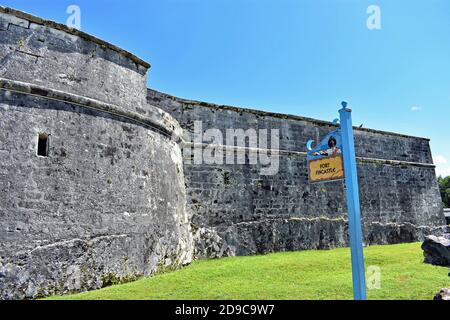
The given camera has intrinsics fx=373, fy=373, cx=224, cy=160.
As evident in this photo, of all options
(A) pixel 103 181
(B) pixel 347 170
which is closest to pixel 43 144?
(A) pixel 103 181

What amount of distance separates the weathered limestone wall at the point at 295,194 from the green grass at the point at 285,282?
1.99 m

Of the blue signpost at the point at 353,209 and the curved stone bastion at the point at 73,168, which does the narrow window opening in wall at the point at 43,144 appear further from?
the blue signpost at the point at 353,209

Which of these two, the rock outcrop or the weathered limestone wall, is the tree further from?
the rock outcrop

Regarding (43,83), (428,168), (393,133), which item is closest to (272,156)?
(393,133)

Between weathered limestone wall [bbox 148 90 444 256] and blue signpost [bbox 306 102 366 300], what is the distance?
5.40 metres

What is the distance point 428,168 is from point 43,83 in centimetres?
1376

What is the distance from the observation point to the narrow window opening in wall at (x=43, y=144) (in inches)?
228

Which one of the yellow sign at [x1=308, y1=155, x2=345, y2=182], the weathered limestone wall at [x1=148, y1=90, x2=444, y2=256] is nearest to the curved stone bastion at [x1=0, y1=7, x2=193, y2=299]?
the weathered limestone wall at [x1=148, y1=90, x2=444, y2=256]

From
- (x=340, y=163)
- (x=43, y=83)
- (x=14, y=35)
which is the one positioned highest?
(x=14, y=35)

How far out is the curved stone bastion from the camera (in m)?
5.30

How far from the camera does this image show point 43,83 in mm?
5977

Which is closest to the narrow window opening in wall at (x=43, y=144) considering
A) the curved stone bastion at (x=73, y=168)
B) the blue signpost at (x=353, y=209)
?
the curved stone bastion at (x=73, y=168)
